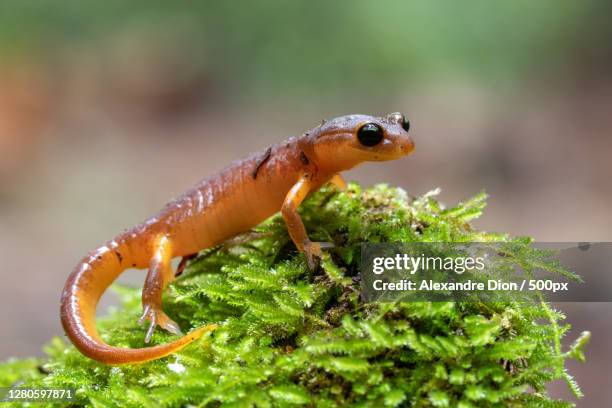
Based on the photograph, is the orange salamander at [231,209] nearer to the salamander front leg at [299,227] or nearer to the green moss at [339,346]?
the salamander front leg at [299,227]

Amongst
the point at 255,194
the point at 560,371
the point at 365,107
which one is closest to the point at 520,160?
the point at 365,107

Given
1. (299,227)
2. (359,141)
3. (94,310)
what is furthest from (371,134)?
(94,310)

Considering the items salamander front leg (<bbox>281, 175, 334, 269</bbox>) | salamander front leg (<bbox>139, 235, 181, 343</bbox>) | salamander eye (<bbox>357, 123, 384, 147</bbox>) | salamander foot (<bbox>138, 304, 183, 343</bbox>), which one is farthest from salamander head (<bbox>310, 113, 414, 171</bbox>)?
salamander foot (<bbox>138, 304, 183, 343</bbox>)

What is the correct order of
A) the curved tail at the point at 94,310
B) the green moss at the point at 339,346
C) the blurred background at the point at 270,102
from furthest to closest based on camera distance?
the blurred background at the point at 270,102 < the curved tail at the point at 94,310 < the green moss at the point at 339,346

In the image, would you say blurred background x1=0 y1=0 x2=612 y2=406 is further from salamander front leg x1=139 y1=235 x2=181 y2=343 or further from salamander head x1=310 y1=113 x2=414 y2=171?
salamander head x1=310 y1=113 x2=414 y2=171

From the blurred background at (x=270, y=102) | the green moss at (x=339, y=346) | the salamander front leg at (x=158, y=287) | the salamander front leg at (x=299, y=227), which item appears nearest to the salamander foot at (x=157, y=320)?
the salamander front leg at (x=158, y=287)
